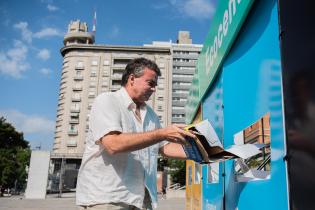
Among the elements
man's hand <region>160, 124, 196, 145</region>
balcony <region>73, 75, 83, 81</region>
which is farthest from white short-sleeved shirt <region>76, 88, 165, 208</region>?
balcony <region>73, 75, 83, 81</region>

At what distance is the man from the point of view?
6.95 ft

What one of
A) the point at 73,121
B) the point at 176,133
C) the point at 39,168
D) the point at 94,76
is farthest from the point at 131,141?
the point at 94,76

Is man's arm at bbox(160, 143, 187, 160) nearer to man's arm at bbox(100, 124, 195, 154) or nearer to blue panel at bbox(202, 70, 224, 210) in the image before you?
blue panel at bbox(202, 70, 224, 210)

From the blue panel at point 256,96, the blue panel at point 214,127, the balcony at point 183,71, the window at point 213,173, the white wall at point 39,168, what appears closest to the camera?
the blue panel at point 256,96

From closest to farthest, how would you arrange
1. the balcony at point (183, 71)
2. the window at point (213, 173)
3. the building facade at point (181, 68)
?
the window at point (213, 173) → the building facade at point (181, 68) → the balcony at point (183, 71)

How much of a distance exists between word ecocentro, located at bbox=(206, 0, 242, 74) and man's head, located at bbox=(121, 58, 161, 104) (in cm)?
72

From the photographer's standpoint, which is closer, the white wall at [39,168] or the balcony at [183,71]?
the white wall at [39,168]

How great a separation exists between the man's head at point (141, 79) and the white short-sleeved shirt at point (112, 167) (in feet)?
0.27

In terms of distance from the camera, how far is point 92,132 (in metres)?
2.39

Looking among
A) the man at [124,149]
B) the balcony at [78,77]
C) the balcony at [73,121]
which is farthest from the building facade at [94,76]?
the man at [124,149]

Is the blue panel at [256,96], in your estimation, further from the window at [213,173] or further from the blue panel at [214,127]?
the window at [213,173]

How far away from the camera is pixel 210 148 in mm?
2139

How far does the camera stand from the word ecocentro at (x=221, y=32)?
2.64m

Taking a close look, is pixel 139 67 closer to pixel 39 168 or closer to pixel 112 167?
pixel 112 167
